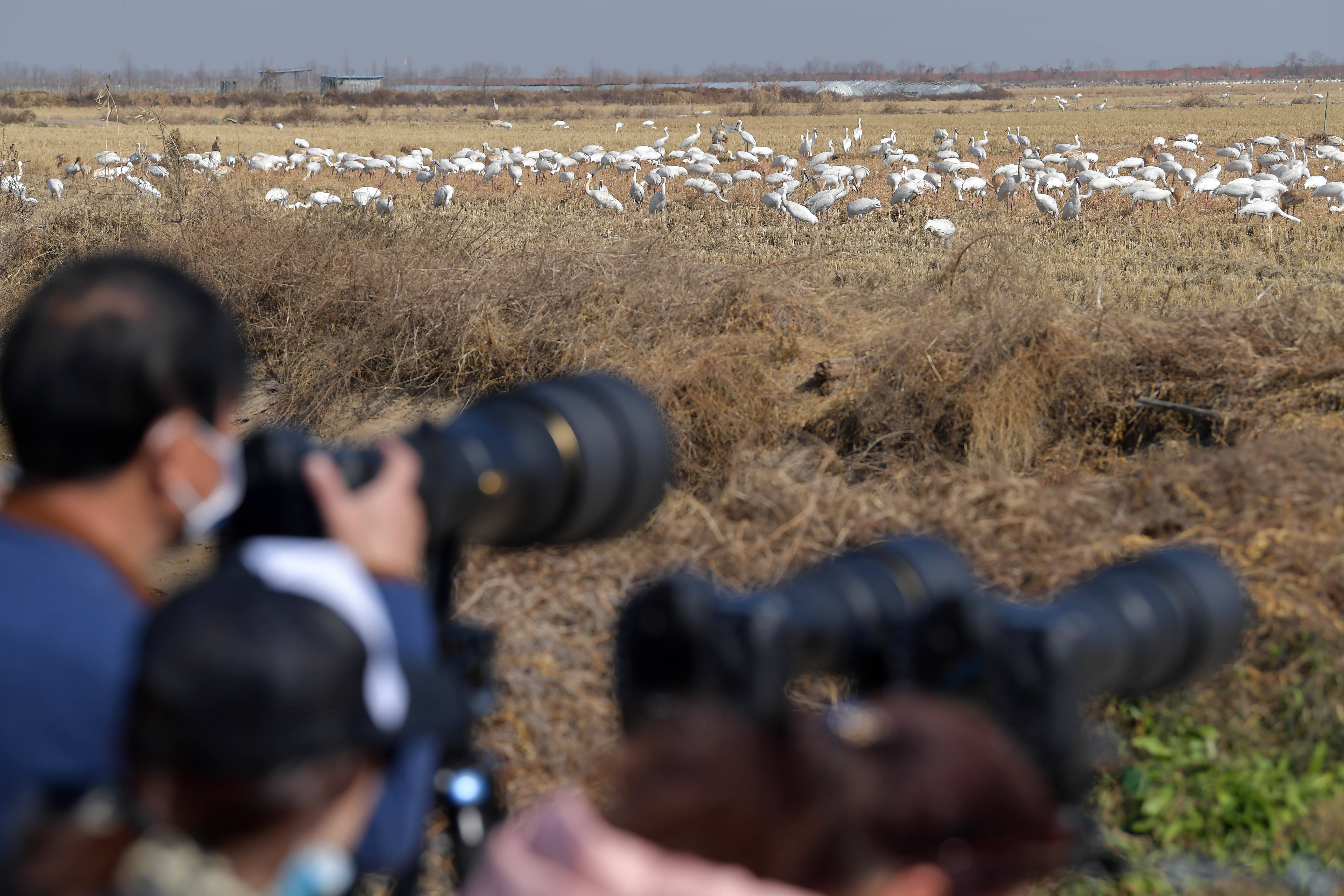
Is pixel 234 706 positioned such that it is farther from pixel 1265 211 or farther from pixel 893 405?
pixel 1265 211

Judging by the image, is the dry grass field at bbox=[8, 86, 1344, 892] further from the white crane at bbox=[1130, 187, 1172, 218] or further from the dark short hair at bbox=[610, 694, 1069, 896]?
the white crane at bbox=[1130, 187, 1172, 218]

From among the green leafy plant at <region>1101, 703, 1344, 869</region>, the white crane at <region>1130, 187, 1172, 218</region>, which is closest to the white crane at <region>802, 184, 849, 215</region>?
the white crane at <region>1130, 187, 1172, 218</region>

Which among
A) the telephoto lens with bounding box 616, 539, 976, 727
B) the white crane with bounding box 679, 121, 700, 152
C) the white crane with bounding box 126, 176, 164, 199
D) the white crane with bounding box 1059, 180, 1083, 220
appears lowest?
the telephoto lens with bounding box 616, 539, 976, 727

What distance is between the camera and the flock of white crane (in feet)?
43.0

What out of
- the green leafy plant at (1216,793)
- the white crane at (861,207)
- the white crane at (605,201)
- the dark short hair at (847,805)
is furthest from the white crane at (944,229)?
the dark short hair at (847,805)

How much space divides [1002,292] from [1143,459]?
5.39 feet

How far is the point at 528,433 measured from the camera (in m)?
1.48

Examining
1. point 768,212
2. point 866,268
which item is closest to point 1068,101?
point 768,212

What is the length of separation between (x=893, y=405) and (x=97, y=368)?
13.5 ft

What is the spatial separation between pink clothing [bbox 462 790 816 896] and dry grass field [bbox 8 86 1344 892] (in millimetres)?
1479

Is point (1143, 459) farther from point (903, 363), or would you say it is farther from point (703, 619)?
point (703, 619)

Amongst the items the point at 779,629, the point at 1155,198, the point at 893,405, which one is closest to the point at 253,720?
the point at 779,629

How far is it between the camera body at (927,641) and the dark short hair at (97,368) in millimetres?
527

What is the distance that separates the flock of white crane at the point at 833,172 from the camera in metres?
13.1
